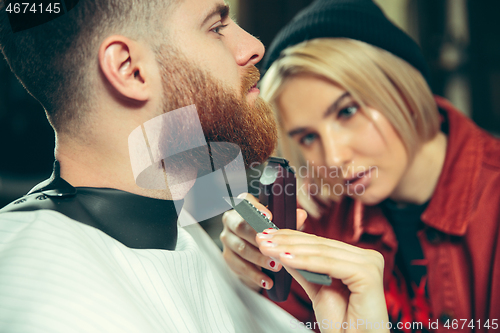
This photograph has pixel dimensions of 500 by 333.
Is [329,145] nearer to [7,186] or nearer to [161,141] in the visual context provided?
[161,141]

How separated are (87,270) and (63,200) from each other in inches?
2.9

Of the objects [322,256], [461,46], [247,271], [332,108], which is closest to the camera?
[322,256]

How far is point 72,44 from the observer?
321mm

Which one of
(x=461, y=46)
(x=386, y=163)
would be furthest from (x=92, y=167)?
(x=461, y=46)

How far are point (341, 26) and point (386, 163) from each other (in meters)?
0.26

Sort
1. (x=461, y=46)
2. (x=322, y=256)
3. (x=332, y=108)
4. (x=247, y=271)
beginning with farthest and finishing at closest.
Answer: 1. (x=461, y=46)
2. (x=332, y=108)
3. (x=247, y=271)
4. (x=322, y=256)

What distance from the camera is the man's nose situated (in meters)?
0.36

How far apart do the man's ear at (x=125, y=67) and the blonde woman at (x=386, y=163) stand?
0.82ft

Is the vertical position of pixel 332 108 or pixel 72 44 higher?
pixel 72 44

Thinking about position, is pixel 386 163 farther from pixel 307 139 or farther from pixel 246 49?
pixel 246 49

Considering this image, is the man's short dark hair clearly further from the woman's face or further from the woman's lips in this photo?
the woman's lips

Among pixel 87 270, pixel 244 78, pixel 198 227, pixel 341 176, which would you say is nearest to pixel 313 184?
pixel 341 176

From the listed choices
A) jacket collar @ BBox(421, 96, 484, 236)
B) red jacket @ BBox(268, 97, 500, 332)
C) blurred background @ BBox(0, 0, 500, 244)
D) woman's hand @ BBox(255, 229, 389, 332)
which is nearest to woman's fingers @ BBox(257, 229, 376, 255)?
woman's hand @ BBox(255, 229, 389, 332)

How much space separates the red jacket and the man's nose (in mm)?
331
